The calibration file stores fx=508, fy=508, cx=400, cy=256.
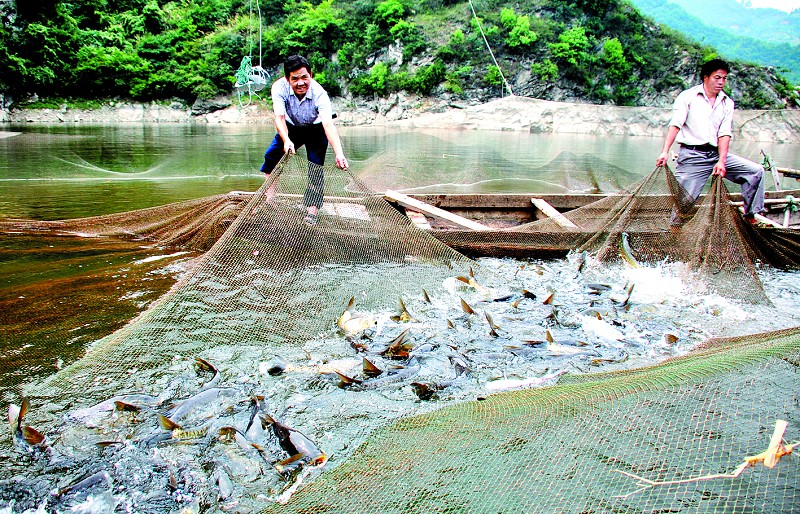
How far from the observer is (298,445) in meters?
2.28

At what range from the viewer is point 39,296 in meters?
3.79

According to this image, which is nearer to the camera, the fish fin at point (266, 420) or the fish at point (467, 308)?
the fish fin at point (266, 420)

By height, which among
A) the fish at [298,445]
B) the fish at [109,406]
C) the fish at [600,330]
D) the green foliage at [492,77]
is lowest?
the fish at [298,445]

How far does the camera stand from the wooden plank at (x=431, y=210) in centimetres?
575

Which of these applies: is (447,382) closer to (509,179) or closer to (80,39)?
(509,179)

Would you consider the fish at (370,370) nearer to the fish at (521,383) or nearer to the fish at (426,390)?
the fish at (426,390)

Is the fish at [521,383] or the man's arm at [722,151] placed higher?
the man's arm at [722,151]

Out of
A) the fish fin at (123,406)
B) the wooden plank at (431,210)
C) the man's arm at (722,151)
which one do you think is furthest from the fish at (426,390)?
the man's arm at (722,151)

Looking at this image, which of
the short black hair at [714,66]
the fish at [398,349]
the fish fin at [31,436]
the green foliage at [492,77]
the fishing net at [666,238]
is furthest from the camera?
the green foliage at [492,77]

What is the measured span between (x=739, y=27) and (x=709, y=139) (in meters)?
199

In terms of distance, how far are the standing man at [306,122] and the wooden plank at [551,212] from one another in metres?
2.42

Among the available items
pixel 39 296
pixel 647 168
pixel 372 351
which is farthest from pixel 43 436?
pixel 647 168

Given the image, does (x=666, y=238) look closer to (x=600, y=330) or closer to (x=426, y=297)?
(x=600, y=330)

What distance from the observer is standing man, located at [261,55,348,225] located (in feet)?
14.2
